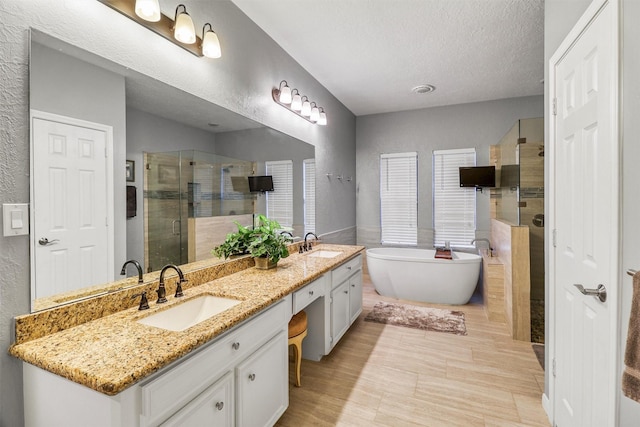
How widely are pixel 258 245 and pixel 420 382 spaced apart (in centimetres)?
157

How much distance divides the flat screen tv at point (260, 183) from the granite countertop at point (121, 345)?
1060mm

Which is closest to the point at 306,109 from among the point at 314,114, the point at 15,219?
the point at 314,114

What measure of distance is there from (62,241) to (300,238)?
217 cm

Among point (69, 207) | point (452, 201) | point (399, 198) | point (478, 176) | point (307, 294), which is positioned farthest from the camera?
point (399, 198)

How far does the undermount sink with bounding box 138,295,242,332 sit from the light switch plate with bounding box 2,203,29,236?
0.57 m

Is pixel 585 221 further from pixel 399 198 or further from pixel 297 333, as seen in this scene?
pixel 399 198

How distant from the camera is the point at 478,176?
4.19 metres

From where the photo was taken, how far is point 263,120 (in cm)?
263

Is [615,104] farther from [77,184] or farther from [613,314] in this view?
[77,184]

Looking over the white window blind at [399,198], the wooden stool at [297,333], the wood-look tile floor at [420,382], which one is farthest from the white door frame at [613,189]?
the white window blind at [399,198]

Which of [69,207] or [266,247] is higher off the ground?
[69,207]

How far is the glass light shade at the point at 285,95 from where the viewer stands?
2800mm

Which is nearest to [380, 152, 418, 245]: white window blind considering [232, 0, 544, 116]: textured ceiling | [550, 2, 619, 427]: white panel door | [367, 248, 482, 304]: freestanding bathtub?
[367, 248, 482, 304]: freestanding bathtub

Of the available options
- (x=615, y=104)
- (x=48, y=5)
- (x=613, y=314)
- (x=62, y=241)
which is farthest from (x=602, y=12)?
(x=62, y=241)
